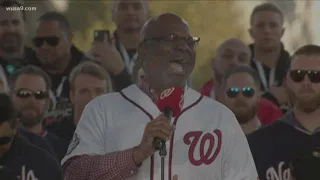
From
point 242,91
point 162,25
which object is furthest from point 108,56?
point 162,25

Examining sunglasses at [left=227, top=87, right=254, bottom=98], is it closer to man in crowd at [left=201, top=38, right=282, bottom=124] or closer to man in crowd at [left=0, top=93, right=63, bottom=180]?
man in crowd at [left=201, top=38, right=282, bottom=124]

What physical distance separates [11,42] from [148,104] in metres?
4.43

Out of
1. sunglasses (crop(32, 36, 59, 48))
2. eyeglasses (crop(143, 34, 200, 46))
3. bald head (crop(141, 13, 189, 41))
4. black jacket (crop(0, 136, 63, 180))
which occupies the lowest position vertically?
black jacket (crop(0, 136, 63, 180))

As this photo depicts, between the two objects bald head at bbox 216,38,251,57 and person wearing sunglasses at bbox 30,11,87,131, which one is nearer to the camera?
person wearing sunglasses at bbox 30,11,87,131

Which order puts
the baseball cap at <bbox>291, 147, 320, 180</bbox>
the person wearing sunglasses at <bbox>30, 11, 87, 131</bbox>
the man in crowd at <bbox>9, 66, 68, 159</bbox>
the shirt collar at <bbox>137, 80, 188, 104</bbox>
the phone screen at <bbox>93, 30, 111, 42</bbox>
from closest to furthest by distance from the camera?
1. the shirt collar at <bbox>137, 80, 188, 104</bbox>
2. the baseball cap at <bbox>291, 147, 320, 180</bbox>
3. the man in crowd at <bbox>9, 66, 68, 159</bbox>
4. the person wearing sunglasses at <bbox>30, 11, 87, 131</bbox>
5. the phone screen at <bbox>93, 30, 111, 42</bbox>

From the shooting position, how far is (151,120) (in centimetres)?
523

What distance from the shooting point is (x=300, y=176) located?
22.9ft

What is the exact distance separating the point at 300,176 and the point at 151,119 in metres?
1.97

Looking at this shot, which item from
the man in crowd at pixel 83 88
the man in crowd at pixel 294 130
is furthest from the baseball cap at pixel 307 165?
the man in crowd at pixel 83 88

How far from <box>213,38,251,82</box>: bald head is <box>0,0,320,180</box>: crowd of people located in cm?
1

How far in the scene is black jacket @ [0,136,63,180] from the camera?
718 centimetres

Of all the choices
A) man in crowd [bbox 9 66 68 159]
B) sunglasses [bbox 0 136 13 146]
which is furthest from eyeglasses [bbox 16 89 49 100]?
sunglasses [bbox 0 136 13 146]

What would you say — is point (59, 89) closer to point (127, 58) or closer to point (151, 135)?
point (127, 58)

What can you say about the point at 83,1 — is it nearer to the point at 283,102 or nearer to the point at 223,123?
the point at 283,102
